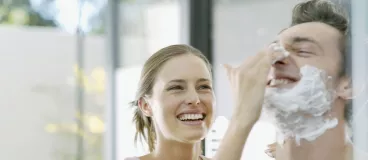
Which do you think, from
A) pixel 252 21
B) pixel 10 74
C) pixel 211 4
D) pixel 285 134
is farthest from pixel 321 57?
pixel 10 74

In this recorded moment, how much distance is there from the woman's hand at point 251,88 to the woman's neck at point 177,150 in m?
0.31

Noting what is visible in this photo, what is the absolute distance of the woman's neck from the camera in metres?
1.24

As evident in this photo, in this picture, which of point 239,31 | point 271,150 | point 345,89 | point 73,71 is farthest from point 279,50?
point 73,71

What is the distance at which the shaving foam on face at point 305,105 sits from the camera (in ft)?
3.25

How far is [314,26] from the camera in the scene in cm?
102

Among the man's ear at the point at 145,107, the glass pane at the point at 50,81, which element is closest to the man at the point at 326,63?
the man's ear at the point at 145,107

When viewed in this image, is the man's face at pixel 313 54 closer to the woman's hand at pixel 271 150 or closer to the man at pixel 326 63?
the man at pixel 326 63

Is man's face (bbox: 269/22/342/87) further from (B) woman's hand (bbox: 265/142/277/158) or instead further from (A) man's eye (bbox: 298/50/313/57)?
(B) woman's hand (bbox: 265/142/277/158)

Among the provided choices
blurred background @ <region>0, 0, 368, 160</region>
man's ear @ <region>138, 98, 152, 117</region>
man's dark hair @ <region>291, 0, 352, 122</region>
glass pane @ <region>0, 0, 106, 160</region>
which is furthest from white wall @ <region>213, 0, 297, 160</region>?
glass pane @ <region>0, 0, 106, 160</region>

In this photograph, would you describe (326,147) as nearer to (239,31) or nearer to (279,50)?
(279,50)

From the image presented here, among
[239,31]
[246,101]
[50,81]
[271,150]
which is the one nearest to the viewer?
[246,101]

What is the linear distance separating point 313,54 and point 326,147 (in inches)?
6.5

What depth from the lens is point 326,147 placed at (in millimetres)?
1011

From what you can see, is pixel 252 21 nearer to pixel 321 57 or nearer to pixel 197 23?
pixel 197 23
